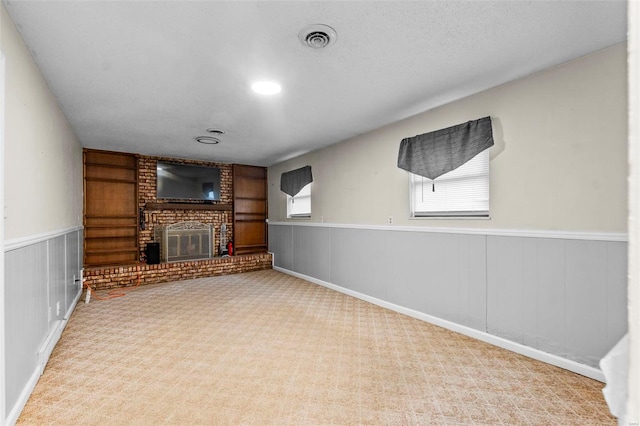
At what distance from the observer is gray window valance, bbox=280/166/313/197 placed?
226 inches

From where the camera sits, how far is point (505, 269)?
2900 mm

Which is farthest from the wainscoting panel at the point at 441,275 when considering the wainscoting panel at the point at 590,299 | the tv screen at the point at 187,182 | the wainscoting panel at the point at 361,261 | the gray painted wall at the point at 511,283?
the tv screen at the point at 187,182

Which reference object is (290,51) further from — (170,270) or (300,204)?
(170,270)

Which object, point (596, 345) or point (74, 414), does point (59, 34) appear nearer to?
point (74, 414)

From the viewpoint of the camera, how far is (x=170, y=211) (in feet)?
20.8

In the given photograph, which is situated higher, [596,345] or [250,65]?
[250,65]

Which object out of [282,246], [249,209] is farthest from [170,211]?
[282,246]

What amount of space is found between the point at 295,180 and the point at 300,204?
1.55 feet

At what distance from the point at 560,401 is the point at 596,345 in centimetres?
60

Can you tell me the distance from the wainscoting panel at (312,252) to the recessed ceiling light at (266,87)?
2702 mm

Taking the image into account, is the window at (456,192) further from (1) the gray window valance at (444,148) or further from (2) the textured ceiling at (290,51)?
(2) the textured ceiling at (290,51)
